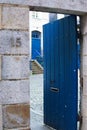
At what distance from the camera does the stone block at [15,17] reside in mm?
4164

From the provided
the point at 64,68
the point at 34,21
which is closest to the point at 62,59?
the point at 64,68

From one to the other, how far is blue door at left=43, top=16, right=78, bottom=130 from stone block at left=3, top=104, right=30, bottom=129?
128 cm

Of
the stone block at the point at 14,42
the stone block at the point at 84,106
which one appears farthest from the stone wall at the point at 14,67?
the stone block at the point at 84,106

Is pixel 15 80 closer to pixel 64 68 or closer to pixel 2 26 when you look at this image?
pixel 2 26

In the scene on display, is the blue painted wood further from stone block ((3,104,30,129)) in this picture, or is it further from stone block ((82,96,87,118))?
stone block ((3,104,30,129))

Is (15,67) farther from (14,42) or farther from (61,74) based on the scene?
(61,74)

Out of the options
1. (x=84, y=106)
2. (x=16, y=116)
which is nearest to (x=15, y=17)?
(x=16, y=116)

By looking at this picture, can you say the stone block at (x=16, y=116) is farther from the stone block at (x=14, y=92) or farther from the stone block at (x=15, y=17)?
the stone block at (x=15, y=17)

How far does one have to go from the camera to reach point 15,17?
166 inches

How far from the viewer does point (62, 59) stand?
5.66 metres

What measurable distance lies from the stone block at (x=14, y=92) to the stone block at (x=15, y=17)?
73 centimetres

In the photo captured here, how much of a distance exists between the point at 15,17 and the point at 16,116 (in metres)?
1.30

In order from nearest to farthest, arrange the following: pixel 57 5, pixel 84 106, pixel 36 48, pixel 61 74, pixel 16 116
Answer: pixel 16 116
pixel 57 5
pixel 84 106
pixel 61 74
pixel 36 48

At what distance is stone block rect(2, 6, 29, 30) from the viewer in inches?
164
